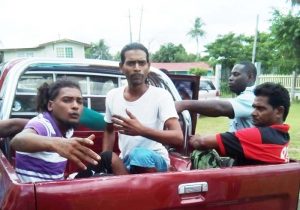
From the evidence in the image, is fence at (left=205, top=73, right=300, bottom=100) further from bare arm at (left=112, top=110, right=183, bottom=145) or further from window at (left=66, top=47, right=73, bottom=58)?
bare arm at (left=112, top=110, right=183, bottom=145)

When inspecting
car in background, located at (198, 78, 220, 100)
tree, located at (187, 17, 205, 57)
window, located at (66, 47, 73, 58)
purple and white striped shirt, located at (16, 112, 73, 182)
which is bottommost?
car in background, located at (198, 78, 220, 100)

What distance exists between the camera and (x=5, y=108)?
2.83 meters

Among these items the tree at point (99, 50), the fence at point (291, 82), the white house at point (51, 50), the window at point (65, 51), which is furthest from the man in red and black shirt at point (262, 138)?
the tree at point (99, 50)

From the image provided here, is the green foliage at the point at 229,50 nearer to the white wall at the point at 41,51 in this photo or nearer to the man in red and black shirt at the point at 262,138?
the white wall at the point at 41,51

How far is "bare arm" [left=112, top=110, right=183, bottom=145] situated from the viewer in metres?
2.07

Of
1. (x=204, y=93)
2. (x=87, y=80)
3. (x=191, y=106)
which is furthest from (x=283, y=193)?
(x=204, y=93)

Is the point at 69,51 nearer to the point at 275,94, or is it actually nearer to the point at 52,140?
the point at 275,94

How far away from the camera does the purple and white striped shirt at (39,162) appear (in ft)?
6.35

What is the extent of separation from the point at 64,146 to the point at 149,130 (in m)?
0.66

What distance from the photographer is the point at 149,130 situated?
2.13 meters

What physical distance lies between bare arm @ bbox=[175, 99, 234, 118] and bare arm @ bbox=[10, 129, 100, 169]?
141 cm

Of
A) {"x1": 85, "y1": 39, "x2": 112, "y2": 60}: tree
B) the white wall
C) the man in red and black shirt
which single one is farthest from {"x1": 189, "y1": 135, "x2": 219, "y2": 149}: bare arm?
{"x1": 85, "y1": 39, "x2": 112, "y2": 60}: tree

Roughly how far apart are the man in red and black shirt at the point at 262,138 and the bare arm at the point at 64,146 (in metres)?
0.81

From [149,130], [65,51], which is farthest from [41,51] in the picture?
[149,130]
